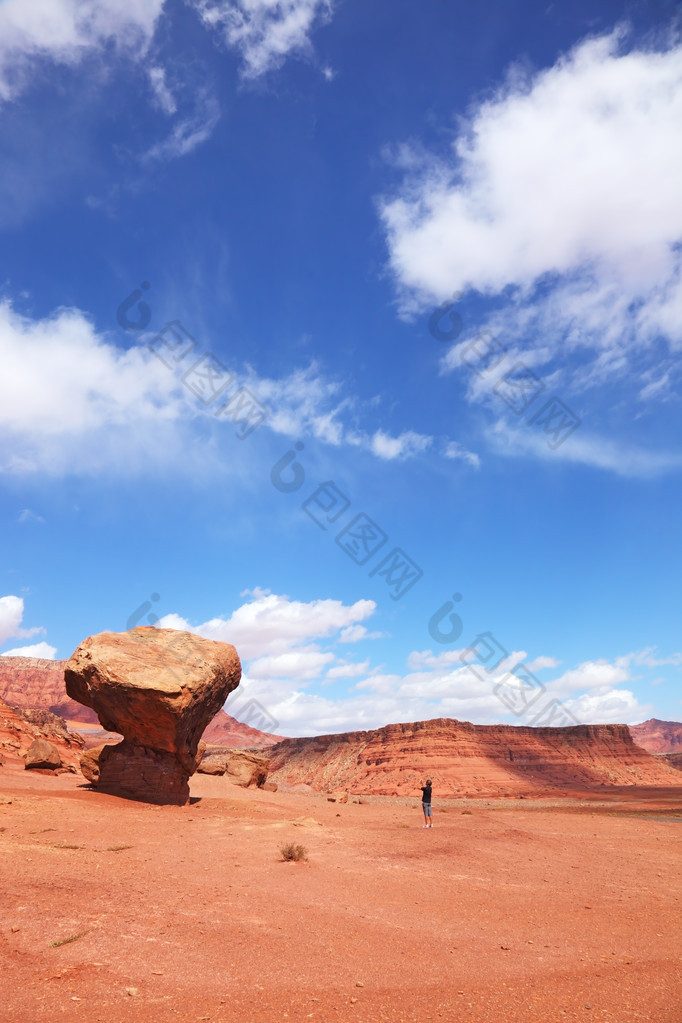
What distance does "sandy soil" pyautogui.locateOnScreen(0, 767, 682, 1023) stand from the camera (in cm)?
576

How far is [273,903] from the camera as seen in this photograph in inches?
358

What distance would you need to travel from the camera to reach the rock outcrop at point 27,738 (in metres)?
31.6

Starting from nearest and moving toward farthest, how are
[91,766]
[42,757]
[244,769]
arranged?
[91,766] → [42,757] → [244,769]

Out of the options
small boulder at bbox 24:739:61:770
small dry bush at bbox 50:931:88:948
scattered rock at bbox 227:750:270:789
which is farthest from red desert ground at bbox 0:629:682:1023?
scattered rock at bbox 227:750:270:789

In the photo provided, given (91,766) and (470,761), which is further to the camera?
(470,761)

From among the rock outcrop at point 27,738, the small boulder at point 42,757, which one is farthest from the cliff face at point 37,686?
the small boulder at point 42,757

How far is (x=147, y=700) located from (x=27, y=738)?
2658cm

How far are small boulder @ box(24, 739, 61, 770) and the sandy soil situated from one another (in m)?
11.6

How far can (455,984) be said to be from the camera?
21.3 ft

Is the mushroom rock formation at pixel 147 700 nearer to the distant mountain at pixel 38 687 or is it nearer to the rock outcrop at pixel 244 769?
the rock outcrop at pixel 244 769

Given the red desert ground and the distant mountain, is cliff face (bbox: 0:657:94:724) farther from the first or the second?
the red desert ground

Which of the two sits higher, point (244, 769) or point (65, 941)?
point (65, 941)

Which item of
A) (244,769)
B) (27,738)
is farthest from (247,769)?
(27,738)

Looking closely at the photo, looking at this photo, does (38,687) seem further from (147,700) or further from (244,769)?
(147,700)
